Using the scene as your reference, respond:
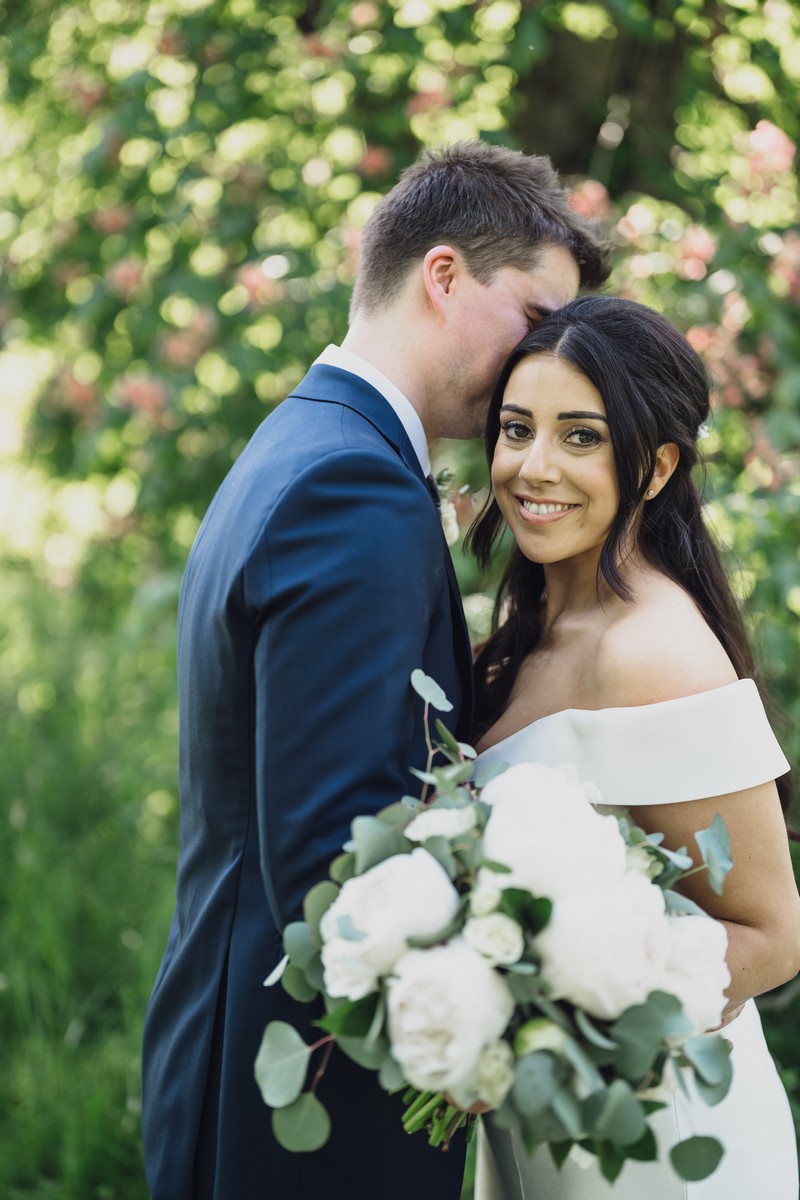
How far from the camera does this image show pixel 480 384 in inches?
84.8

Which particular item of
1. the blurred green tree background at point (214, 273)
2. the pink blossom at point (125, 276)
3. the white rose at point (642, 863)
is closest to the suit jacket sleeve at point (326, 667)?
the white rose at point (642, 863)

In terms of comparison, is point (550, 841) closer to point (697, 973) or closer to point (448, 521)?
point (697, 973)

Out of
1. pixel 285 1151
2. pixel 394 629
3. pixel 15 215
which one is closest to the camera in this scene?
pixel 394 629

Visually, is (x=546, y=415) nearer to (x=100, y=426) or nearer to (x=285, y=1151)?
(x=285, y=1151)

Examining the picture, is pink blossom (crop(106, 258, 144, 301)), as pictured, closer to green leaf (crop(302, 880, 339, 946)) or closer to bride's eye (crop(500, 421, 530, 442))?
bride's eye (crop(500, 421, 530, 442))

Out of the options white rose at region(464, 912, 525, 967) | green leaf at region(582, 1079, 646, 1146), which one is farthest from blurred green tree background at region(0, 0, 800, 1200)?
green leaf at region(582, 1079, 646, 1146)

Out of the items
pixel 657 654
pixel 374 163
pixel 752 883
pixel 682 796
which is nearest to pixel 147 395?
pixel 374 163

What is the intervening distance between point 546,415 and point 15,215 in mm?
3982

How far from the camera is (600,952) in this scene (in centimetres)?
124

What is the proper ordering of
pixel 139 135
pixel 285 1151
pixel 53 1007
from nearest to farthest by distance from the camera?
pixel 285 1151 < pixel 53 1007 < pixel 139 135

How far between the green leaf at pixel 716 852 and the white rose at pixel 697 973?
10 centimetres

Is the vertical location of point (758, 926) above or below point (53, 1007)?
above

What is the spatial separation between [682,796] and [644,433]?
2.18 feet

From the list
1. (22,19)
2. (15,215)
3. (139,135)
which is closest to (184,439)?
(139,135)
